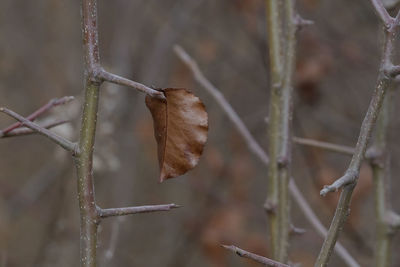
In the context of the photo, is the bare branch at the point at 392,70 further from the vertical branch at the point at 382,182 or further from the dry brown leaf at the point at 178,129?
the vertical branch at the point at 382,182

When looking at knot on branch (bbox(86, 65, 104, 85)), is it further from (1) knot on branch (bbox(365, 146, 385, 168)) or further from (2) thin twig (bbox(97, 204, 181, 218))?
(1) knot on branch (bbox(365, 146, 385, 168))

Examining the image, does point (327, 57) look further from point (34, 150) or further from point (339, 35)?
point (34, 150)

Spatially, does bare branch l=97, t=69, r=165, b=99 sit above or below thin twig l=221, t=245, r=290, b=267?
above

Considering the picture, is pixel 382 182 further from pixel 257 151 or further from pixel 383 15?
pixel 383 15

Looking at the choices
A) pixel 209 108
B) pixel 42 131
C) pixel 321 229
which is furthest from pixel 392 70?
pixel 209 108

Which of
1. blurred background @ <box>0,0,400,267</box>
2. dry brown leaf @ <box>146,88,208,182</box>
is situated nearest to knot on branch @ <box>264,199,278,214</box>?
dry brown leaf @ <box>146,88,208,182</box>
